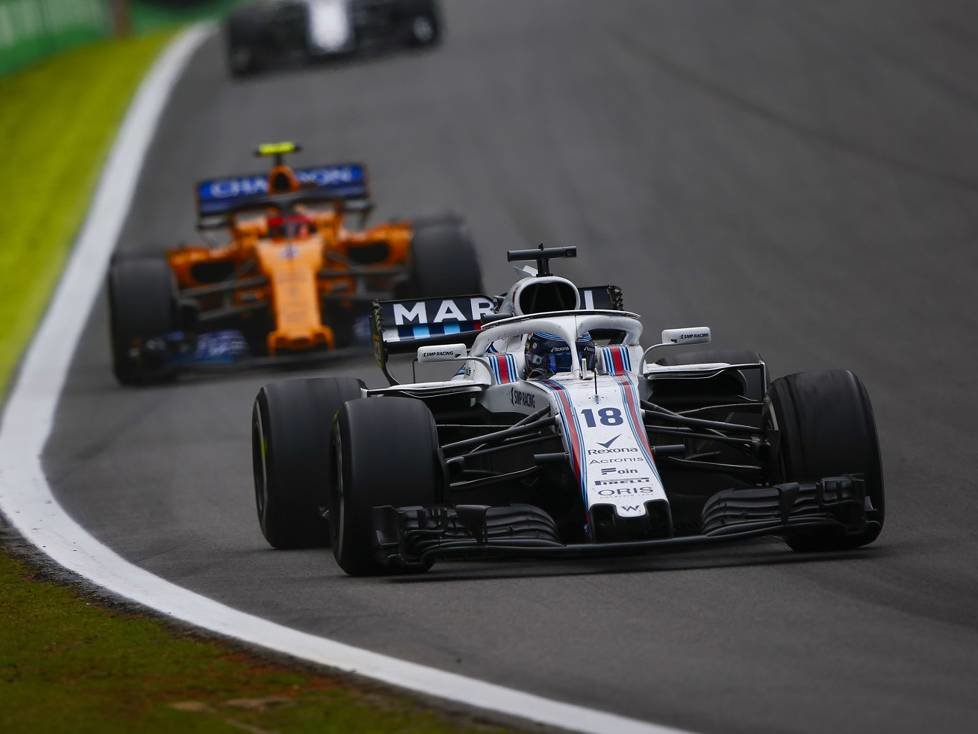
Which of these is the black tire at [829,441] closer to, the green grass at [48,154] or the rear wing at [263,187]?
the rear wing at [263,187]

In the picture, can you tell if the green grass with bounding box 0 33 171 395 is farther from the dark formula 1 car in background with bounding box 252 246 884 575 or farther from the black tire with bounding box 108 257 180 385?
the dark formula 1 car in background with bounding box 252 246 884 575

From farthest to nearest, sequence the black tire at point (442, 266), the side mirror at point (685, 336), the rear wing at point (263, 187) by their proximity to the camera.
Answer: the rear wing at point (263, 187), the black tire at point (442, 266), the side mirror at point (685, 336)

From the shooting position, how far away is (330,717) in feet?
23.1

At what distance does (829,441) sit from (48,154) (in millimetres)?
26768

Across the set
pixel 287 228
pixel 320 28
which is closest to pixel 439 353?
pixel 287 228

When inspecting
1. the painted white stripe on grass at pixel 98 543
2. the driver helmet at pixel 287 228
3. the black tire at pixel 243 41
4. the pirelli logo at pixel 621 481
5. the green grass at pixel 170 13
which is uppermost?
the green grass at pixel 170 13

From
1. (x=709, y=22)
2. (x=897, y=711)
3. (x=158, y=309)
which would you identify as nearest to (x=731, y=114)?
(x=709, y=22)

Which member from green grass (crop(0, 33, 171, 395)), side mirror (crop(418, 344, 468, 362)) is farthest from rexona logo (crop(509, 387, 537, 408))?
green grass (crop(0, 33, 171, 395))

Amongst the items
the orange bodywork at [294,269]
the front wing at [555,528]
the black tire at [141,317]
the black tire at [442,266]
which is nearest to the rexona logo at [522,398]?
the front wing at [555,528]

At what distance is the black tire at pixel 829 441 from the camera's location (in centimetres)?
1020

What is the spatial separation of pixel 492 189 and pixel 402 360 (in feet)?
31.9

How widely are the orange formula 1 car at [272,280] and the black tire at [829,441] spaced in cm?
904

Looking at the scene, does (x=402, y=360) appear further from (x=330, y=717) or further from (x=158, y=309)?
(x=330, y=717)

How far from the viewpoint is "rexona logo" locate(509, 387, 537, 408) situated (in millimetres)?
10937
